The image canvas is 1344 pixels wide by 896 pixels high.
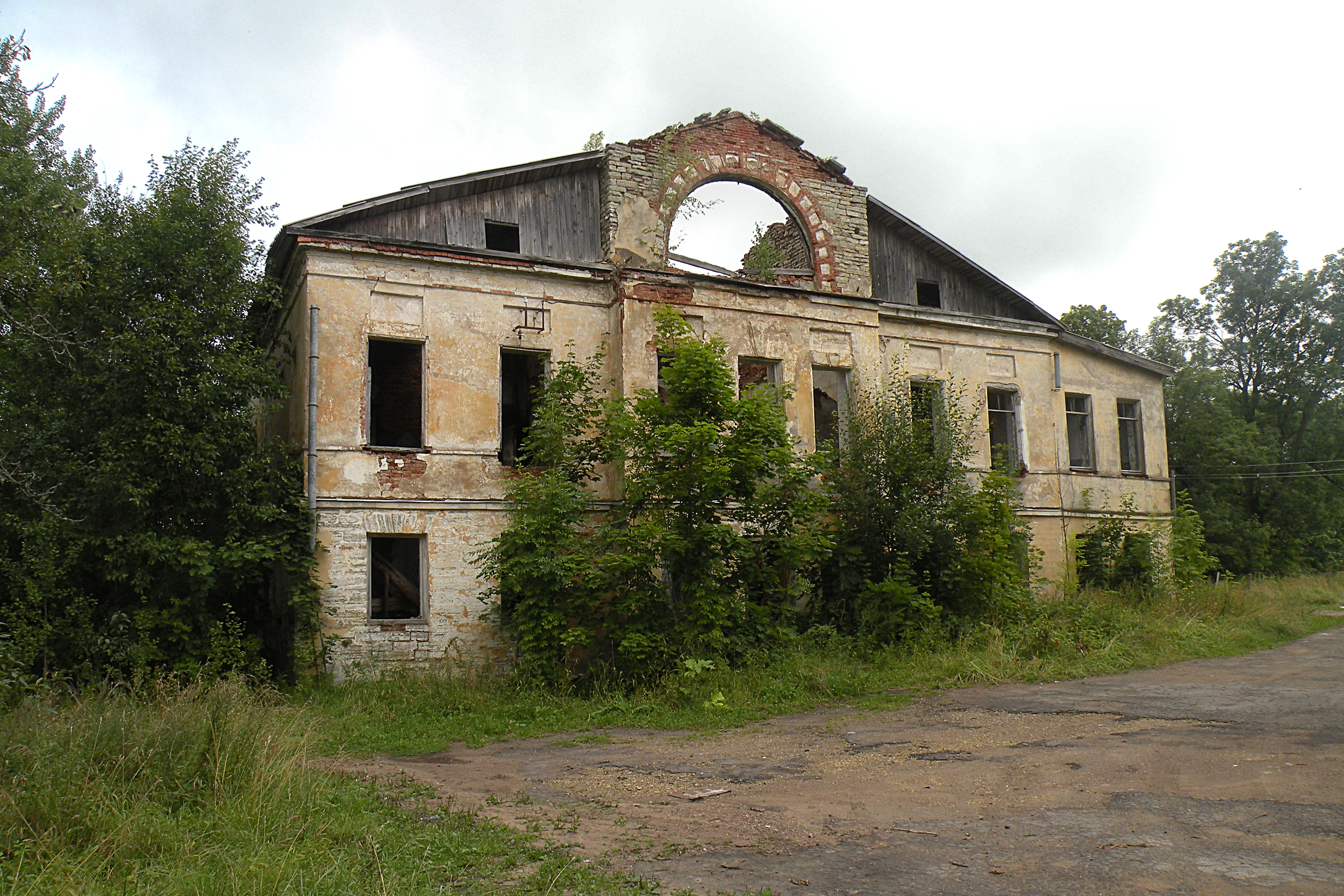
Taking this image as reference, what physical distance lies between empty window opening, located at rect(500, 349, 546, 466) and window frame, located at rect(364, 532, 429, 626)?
2.44 m

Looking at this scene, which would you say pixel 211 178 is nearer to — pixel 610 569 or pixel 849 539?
pixel 610 569

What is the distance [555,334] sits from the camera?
14430 mm

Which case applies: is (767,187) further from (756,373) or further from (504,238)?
(504,238)

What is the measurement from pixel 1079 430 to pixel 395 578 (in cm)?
1461

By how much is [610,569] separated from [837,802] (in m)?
6.21

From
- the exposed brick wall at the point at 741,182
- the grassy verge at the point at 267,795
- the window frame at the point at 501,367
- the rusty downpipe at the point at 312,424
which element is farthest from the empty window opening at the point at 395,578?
the exposed brick wall at the point at 741,182

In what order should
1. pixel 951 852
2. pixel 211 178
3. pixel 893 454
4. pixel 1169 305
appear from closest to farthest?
pixel 951 852, pixel 211 178, pixel 893 454, pixel 1169 305

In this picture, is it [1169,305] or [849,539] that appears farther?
[1169,305]

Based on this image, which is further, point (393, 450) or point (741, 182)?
point (741, 182)

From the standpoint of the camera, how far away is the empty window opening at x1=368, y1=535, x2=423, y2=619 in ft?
46.4

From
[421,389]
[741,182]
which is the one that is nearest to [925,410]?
[741,182]

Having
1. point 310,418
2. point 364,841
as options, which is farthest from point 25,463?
point 364,841

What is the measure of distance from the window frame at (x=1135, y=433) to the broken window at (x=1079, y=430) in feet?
2.45

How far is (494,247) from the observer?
1459 cm
